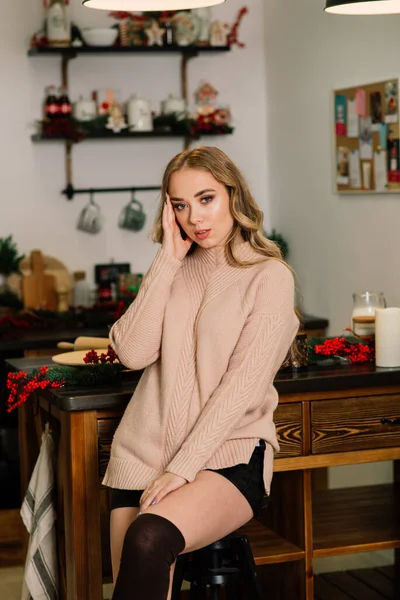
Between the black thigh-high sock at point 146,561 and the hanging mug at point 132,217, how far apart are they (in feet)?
9.74

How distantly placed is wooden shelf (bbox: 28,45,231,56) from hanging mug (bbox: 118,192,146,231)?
2.39ft

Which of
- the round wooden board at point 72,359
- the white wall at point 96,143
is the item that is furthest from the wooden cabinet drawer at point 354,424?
the white wall at point 96,143

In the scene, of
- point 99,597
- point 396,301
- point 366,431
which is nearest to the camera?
point 99,597

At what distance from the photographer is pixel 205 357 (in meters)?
2.46

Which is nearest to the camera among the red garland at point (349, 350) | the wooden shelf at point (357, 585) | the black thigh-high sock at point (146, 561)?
the black thigh-high sock at point (146, 561)

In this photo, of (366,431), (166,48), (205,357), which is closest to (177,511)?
(205,357)

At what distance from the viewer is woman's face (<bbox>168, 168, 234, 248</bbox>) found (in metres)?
2.51

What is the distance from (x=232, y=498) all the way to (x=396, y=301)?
1870 mm

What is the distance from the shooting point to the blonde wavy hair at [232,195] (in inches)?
99.0

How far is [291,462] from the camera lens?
2.88 m

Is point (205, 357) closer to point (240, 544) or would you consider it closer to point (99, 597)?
point (240, 544)

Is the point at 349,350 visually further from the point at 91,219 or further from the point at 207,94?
the point at 207,94

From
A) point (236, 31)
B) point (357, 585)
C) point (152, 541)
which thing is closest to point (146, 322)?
point (152, 541)

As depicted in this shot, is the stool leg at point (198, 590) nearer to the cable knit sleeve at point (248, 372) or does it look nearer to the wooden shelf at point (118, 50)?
the cable knit sleeve at point (248, 372)
